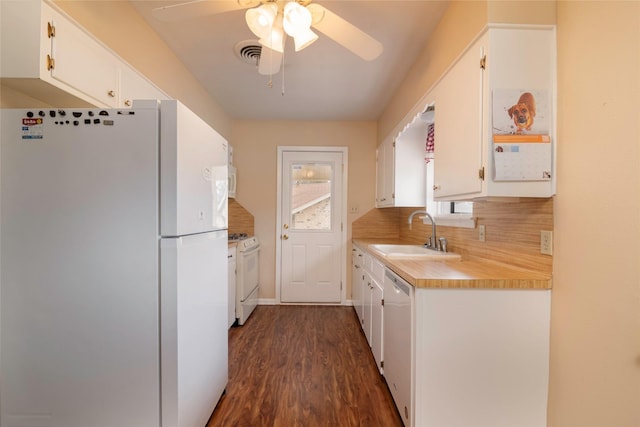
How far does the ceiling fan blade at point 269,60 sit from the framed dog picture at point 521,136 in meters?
1.17

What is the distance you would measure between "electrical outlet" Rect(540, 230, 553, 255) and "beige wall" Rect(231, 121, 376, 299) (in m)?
2.48

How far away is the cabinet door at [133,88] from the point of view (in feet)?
5.36

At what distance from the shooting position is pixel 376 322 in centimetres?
216

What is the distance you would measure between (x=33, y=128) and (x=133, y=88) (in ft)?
2.22

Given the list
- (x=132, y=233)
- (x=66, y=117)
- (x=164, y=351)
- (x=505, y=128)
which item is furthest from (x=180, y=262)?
(x=505, y=128)

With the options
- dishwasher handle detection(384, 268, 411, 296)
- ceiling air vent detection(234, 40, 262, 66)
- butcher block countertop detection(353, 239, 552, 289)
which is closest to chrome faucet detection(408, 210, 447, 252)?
dishwasher handle detection(384, 268, 411, 296)

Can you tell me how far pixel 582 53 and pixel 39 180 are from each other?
7.55ft

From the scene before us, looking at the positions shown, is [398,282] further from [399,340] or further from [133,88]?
[133,88]

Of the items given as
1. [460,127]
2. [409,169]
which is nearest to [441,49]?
[460,127]

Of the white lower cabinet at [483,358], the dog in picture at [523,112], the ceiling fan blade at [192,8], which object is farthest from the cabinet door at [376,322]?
the ceiling fan blade at [192,8]

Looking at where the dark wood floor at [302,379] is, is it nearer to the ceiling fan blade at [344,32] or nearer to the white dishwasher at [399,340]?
the white dishwasher at [399,340]

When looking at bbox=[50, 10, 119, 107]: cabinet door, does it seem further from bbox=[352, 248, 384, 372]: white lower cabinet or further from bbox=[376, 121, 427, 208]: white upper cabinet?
bbox=[376, 121, 427, 208]: white upper cabinet

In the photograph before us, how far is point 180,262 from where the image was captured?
4.09ft

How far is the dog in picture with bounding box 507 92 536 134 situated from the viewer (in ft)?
4.15
